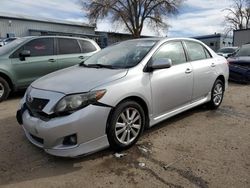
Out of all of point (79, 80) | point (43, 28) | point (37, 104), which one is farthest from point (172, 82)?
point (43, 28)

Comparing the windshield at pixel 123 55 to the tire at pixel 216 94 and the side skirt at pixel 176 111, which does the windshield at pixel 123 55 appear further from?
the tire at pixel 216 94

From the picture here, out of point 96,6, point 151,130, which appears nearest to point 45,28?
point 96,6

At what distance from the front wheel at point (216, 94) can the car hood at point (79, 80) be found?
2.52 m

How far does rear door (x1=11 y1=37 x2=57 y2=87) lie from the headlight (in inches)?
158

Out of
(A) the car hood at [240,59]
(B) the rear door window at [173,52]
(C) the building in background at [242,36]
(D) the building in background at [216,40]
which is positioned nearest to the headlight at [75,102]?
(B) the rear door window at [173,52]

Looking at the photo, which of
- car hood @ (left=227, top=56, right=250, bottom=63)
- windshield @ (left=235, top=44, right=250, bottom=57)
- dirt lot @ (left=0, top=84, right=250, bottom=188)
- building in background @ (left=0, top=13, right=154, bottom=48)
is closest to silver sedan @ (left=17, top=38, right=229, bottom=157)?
dirt lot @ (left=0, top=84, right=250, bottom=188)

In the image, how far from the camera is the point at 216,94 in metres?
5.43

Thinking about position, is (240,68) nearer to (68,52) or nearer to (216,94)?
(216,94)

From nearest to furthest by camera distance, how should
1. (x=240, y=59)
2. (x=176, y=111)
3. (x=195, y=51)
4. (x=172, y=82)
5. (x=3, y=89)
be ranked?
(x=172, y=82)
(x=176, y=111)
(x=195, y=51)
(x=3, y=89)
(x=240, y=59)

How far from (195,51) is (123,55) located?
158 cm

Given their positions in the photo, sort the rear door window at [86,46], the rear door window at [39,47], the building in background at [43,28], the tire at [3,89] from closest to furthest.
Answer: the tire at [3,89] → the rear door window at [39,47] → the rear door window at [86,46] → the building in background at [43,28]

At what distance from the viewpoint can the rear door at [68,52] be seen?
7227mm

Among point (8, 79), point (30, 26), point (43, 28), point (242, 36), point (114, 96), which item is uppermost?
point (30, 26)

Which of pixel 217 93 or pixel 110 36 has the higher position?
pixel 110 36
